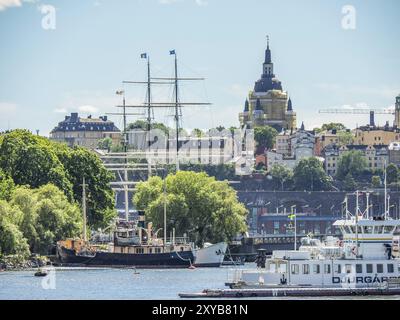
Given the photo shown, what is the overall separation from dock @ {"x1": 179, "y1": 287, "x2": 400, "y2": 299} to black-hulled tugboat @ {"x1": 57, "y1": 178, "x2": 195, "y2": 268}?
37.2 metres

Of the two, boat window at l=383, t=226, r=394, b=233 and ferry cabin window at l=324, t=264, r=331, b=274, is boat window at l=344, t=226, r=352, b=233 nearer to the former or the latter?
boat window at l=383, t=226, r=394, b=233

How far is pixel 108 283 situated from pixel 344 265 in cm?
1736

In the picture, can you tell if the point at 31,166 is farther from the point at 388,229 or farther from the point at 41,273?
the point at 388,229

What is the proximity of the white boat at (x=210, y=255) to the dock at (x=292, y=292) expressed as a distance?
139ft

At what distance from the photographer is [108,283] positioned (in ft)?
256

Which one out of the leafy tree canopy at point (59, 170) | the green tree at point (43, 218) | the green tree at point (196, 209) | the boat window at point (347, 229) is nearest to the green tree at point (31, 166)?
the leafy tree canopy at point (59, 170)

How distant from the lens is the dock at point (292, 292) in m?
61.3

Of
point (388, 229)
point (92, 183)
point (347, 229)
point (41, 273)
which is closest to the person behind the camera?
point (388, 229)

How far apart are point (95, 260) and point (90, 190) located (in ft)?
52.9

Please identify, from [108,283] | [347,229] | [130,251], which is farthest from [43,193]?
[347,229]

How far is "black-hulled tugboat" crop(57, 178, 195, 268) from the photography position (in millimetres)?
99000

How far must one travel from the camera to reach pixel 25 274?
85188 mm

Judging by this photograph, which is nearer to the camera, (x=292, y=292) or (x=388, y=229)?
(x=292, y=292)
